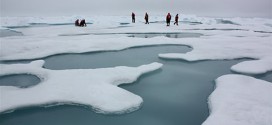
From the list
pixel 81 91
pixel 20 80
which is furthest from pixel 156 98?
pixel 20 80

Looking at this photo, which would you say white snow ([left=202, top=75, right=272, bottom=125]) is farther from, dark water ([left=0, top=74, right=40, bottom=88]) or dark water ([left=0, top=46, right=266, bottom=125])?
dark water ([left=0, top=74, right=40, bottom=88])

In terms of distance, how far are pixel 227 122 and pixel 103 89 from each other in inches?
94.3

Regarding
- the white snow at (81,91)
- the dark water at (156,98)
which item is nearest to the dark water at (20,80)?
the white snow at (81,91)

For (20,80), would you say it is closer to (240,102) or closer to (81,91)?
(81,91)

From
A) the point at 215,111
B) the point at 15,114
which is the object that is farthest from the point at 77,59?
the point at 215,111

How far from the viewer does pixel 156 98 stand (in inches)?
189

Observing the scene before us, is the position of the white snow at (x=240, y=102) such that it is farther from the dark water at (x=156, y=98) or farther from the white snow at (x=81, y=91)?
the white snow at (x=81, y=91)

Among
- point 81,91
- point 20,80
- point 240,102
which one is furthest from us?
point 20,80

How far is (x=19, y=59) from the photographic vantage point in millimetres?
7910

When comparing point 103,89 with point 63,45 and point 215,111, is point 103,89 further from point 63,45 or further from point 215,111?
point 63,45

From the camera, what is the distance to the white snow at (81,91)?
425 centimetres

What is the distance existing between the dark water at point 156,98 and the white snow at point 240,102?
26cm

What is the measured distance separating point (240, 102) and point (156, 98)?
59.8 inches

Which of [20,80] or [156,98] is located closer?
[156,98]
